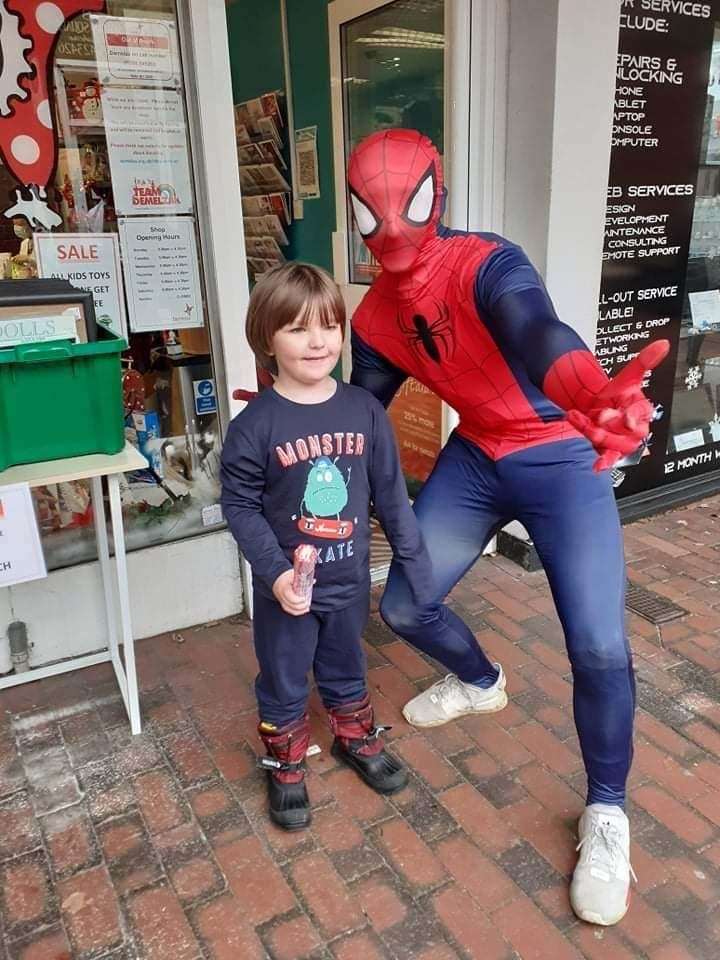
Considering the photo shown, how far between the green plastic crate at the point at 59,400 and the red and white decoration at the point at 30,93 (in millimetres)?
780

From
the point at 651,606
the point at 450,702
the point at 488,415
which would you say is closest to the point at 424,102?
the point at 488,415

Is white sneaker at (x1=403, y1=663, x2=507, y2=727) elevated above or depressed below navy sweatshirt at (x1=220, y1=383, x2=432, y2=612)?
below

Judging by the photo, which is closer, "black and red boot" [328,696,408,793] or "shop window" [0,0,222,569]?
"black and red boot" [328,696,408,793]

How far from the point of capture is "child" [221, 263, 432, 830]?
2.02 meters

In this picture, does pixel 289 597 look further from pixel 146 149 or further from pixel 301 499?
pixel 146 149

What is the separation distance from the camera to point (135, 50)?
2.86 meters

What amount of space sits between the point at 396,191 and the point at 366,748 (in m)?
1.65

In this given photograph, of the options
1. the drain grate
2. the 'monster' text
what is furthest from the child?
the drain grate

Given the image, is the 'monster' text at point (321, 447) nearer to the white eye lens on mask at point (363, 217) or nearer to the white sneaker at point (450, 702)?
the white eye lens on mask at point (363, 217)

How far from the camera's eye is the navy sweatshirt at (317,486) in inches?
80.4

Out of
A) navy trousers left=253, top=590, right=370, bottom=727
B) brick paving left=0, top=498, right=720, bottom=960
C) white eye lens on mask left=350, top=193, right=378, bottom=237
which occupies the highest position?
white eye lens on mask left=350, top=193, right=378, bottom=237

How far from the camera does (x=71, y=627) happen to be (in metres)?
3.17

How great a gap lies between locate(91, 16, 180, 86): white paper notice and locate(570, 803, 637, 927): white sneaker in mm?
2848

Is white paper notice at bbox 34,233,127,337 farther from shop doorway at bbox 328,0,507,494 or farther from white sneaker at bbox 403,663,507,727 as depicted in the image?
white sneaker at bbox 403,663,507,727
